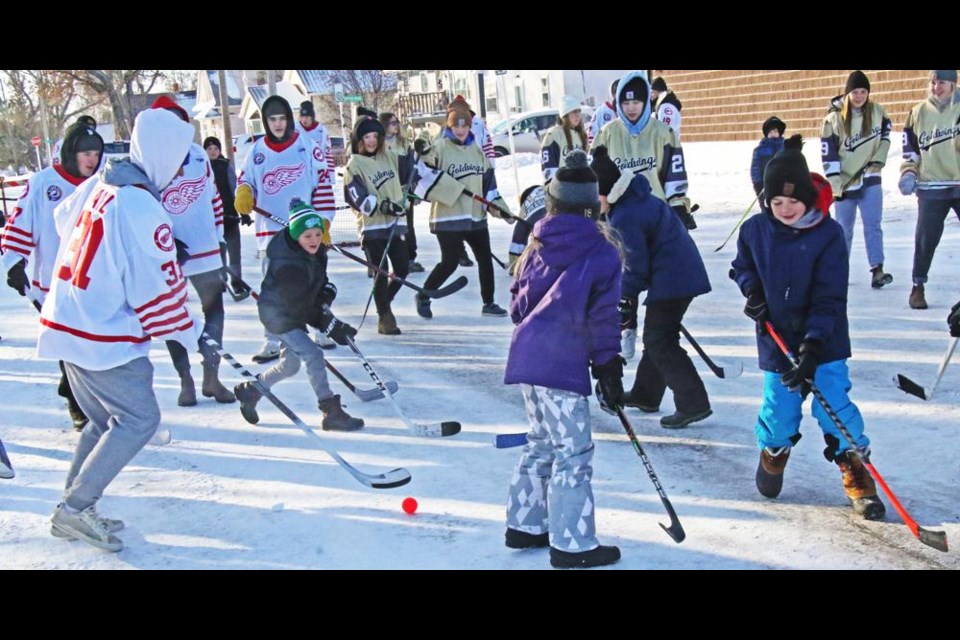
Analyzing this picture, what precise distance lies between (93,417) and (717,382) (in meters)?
3.72

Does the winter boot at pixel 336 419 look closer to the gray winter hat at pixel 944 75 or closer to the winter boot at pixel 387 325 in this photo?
the winter boot at pixel 387 325

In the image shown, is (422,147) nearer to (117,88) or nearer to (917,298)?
(917,298)

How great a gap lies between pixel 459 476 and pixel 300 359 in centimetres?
136

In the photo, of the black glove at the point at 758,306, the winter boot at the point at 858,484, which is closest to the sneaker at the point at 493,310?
the black glove at the point at 758,306

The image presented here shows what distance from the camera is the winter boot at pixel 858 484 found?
4113 millimetres

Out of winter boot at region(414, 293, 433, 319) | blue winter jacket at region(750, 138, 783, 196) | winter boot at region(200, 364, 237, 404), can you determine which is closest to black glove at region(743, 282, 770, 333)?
winter boot at region(200, 364, 237, 404)

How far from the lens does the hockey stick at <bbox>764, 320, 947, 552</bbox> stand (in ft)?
12.0

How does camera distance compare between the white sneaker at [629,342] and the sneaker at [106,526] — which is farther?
the white sneaker at [629,342]

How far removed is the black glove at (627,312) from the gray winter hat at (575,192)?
1620 mm

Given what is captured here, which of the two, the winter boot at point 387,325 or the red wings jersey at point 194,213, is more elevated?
the red wings jersey at point 194,213

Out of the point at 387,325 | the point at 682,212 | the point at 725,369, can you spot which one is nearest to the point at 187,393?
the point at 387,325

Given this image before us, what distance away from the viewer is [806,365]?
4016 mm

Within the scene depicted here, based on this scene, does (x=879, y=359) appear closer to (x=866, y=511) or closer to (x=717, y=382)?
(x=717, y=382)

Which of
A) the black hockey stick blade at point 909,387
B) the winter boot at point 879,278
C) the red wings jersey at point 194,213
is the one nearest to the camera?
the black hockey stick blade at point 909,387
